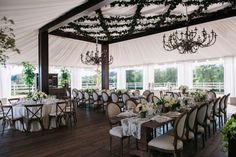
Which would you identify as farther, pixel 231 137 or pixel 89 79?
pixel 89 79

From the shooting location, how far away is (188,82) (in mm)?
12641

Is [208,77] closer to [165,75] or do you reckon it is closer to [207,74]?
[207,74]

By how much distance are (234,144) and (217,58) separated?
10.2 meters

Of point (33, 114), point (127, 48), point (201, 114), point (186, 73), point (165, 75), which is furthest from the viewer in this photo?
point (165, 75)

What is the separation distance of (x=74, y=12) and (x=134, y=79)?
11.9 meters

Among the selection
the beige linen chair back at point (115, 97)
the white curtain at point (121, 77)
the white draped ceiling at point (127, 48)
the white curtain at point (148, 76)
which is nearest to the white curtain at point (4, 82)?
the white draped ceiling at point (127, 48)

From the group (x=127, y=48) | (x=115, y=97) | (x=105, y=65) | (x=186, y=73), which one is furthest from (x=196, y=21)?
(x=186, y=73)

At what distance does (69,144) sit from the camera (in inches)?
173

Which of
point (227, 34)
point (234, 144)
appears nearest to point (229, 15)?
point (227, 34)

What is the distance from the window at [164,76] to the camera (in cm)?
1430

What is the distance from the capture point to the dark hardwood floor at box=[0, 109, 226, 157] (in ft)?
12.6

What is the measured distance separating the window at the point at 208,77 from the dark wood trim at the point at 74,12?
32.4 feet

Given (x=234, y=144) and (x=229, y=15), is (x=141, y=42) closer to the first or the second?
(x=229, y=15)

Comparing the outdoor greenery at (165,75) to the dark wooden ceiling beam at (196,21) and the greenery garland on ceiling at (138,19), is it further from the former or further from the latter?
the greenery garland on ceiling at (138,19)
